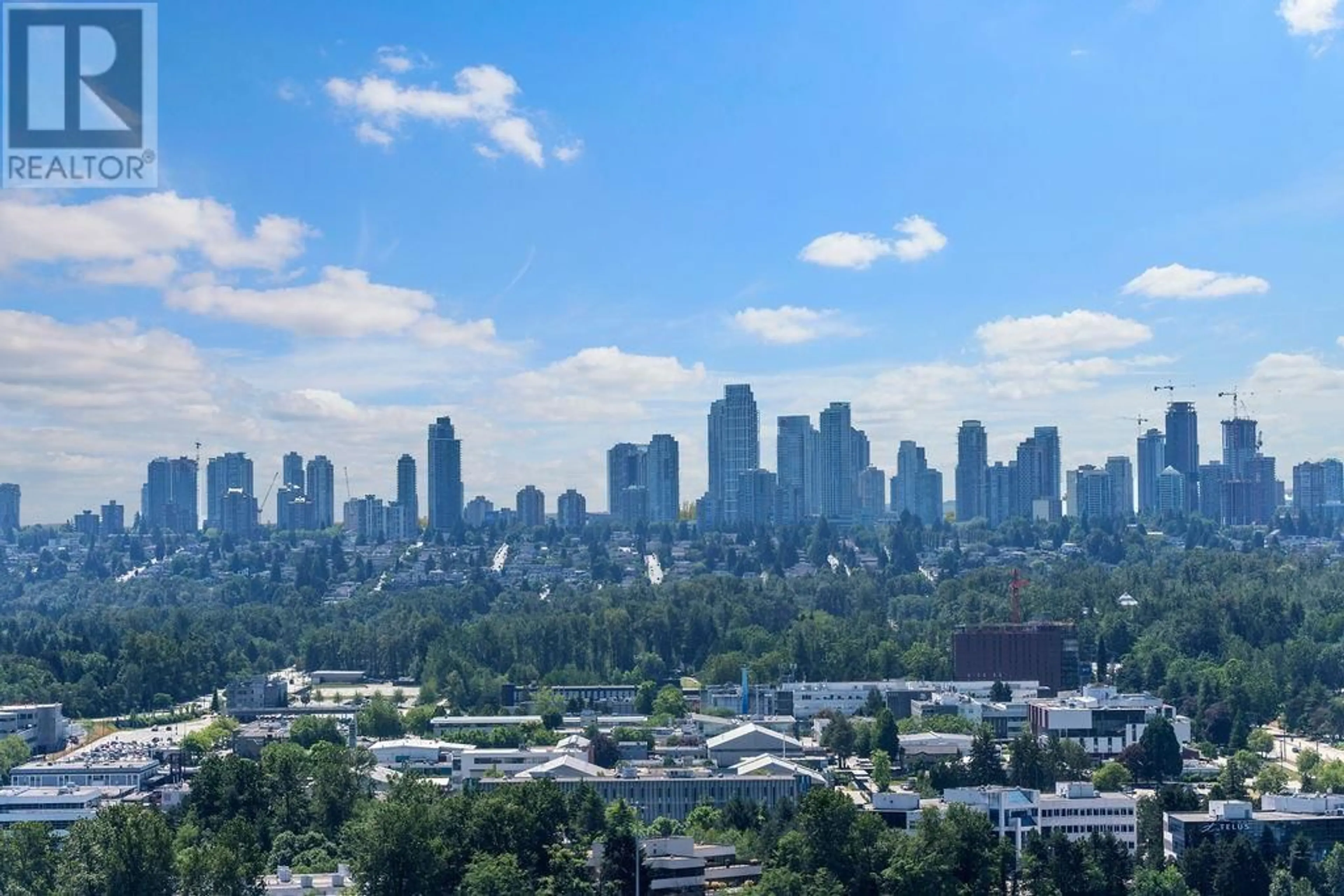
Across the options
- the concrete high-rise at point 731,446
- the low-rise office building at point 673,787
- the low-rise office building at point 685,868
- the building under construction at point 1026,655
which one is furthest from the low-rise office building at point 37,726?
the concrete high-rise at point 731,446

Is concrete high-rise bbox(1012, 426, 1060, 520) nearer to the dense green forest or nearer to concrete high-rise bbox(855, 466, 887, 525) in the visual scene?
concrete high-rise bbox(855, 466, 887, 525)

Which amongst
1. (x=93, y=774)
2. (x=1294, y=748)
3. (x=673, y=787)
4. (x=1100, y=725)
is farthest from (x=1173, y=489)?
(x=93, y=774)

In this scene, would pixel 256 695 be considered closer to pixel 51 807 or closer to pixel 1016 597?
pixel 51 807

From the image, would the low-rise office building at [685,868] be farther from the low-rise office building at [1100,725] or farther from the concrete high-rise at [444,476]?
the concrete high-rise at [444,476]

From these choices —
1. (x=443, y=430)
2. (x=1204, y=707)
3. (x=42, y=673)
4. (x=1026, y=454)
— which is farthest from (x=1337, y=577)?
(x=443, y=430)

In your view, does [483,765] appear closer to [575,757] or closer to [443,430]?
[575,757]
